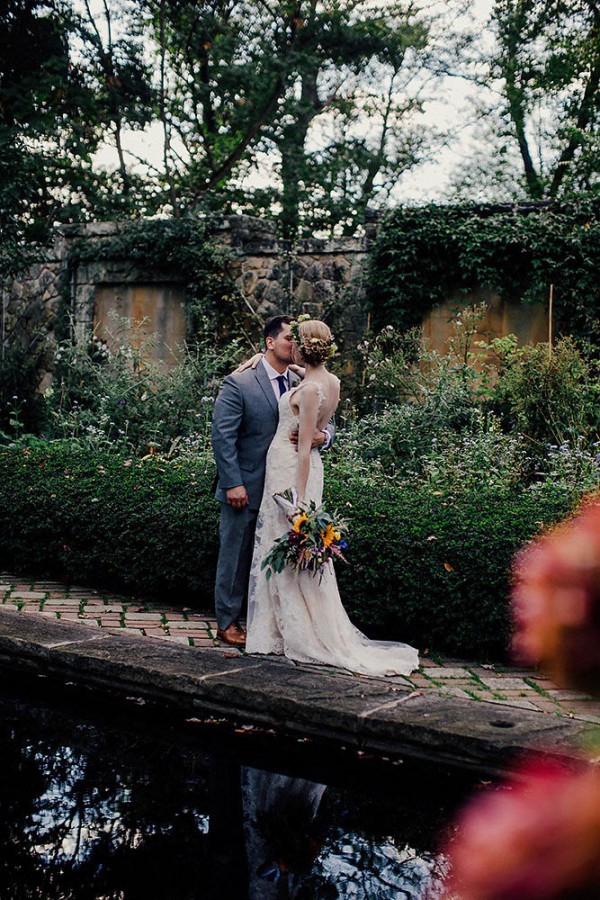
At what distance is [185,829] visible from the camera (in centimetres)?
266

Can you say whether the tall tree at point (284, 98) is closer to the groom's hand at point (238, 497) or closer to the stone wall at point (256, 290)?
the stone wall at point (256, 290)

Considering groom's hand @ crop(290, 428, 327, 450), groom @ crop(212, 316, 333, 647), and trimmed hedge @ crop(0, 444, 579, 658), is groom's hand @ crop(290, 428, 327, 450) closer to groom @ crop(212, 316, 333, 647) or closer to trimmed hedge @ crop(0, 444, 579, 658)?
groom @ crop(212, 316, 333, 647)

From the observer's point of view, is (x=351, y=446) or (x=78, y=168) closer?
(x=351, y=446)

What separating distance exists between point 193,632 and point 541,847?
4.54 metres

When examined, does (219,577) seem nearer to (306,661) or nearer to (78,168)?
(306,661)

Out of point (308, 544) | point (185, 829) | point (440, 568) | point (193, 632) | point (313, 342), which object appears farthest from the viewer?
point (193, 632)

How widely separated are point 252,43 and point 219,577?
45.0ft

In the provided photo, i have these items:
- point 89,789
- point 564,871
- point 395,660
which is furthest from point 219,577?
point 564,871

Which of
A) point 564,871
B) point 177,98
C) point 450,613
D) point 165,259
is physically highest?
point 177,98

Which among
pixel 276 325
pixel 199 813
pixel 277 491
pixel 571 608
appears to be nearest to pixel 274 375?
pixel 276 325

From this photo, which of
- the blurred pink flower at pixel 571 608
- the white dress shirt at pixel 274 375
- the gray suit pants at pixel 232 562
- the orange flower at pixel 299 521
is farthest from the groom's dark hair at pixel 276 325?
the blurred pink flower at pixel 571 608

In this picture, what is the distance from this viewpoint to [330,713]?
345cm

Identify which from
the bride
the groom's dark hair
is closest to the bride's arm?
the bride

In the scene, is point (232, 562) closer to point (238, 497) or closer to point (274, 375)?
point (238, 497)
